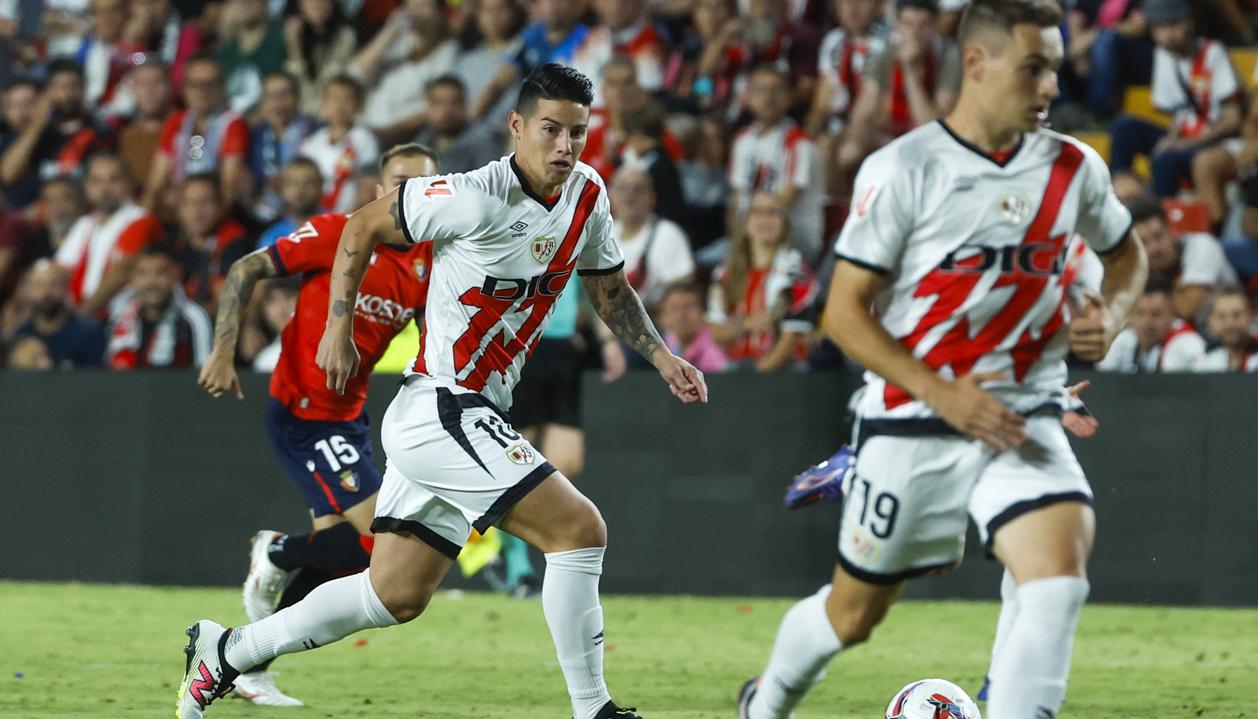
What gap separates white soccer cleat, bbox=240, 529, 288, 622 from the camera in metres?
6.96

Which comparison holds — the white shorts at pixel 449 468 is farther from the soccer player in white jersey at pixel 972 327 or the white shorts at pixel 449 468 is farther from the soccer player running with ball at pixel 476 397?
the soccer player in white jersey at pixel 972 327

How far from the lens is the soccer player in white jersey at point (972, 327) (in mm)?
4535

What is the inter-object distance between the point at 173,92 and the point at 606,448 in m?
6.39

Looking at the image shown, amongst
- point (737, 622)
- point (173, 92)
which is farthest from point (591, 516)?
point (173, 92)

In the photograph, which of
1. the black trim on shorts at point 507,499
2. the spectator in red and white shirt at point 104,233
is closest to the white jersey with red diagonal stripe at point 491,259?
the black trim on shorts at point 507,499

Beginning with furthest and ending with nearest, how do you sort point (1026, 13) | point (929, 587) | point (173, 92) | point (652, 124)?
point (173, 92), point (652, 124), point (929, 587), point (1026, 13)

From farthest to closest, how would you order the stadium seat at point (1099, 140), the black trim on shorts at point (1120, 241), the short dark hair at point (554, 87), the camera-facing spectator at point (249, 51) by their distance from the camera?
the camera-facing spectator at point (249, 51)
the stadium seat at point (1099, 140)
the short dark hair at point (554, 87)
the black trim on shorts at point (1120, 241)

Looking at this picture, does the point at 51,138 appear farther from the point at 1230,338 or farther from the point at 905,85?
the point at 1230,338

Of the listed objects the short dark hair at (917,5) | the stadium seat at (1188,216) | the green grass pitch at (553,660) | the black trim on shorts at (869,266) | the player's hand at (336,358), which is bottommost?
the green grass pitch at (553,660)

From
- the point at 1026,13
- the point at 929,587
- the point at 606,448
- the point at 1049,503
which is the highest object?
the point at 1026,13

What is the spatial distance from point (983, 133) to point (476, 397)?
6.33 ft

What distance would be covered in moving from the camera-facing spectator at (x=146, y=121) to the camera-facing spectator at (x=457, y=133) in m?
2.86

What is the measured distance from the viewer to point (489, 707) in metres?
6.93

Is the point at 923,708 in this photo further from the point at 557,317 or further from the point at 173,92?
the point at 173,92
